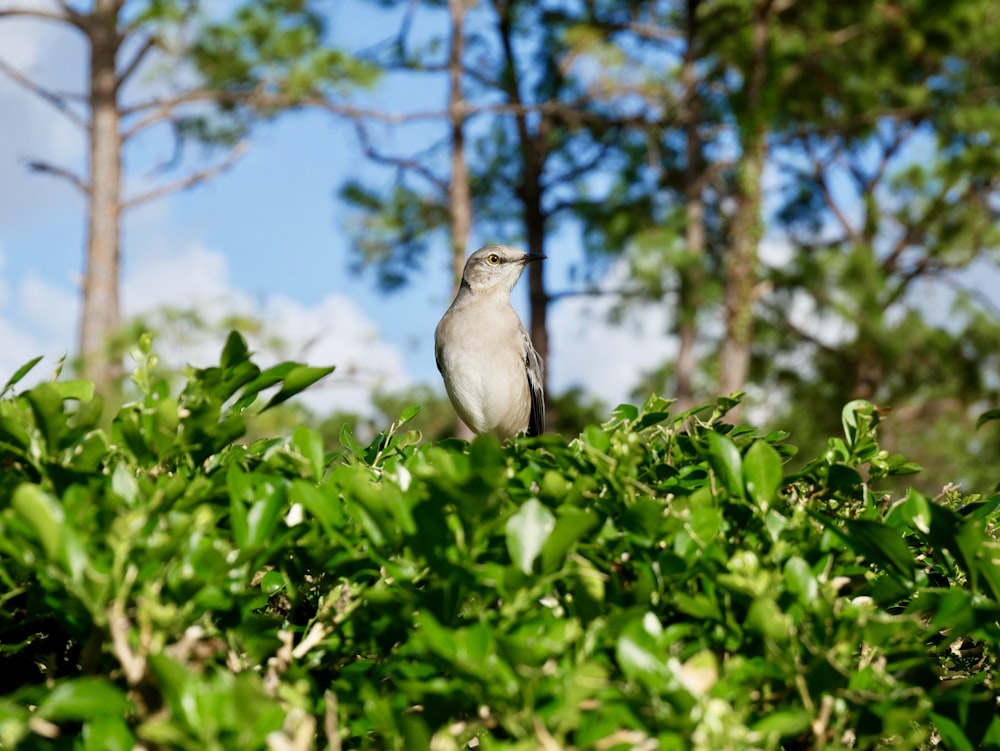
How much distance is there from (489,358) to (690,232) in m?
13.7

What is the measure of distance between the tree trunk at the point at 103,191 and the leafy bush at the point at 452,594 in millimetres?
13958

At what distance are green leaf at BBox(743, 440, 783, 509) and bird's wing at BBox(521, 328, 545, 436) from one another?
369cm

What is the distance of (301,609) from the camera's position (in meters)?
2.08

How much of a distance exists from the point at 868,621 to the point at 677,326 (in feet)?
54.1

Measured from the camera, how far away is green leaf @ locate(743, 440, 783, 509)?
1726mm

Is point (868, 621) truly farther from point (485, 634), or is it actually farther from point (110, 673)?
point (110, 673)

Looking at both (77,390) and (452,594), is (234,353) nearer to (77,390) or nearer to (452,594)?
(77,390)

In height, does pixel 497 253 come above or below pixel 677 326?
below

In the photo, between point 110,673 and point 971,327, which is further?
point 971,327

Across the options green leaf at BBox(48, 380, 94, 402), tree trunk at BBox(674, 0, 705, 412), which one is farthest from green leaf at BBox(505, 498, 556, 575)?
tree trunk at BBox(674, 0, 705, 412)

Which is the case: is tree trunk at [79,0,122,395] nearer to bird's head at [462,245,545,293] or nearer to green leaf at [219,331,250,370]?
bird's head at [462,245,545,293]

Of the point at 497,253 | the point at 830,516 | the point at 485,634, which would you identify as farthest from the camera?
the point at 497,253

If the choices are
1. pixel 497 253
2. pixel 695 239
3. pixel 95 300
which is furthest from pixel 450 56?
pixel 497 253

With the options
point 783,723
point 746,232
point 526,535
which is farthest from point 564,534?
point 746,232
